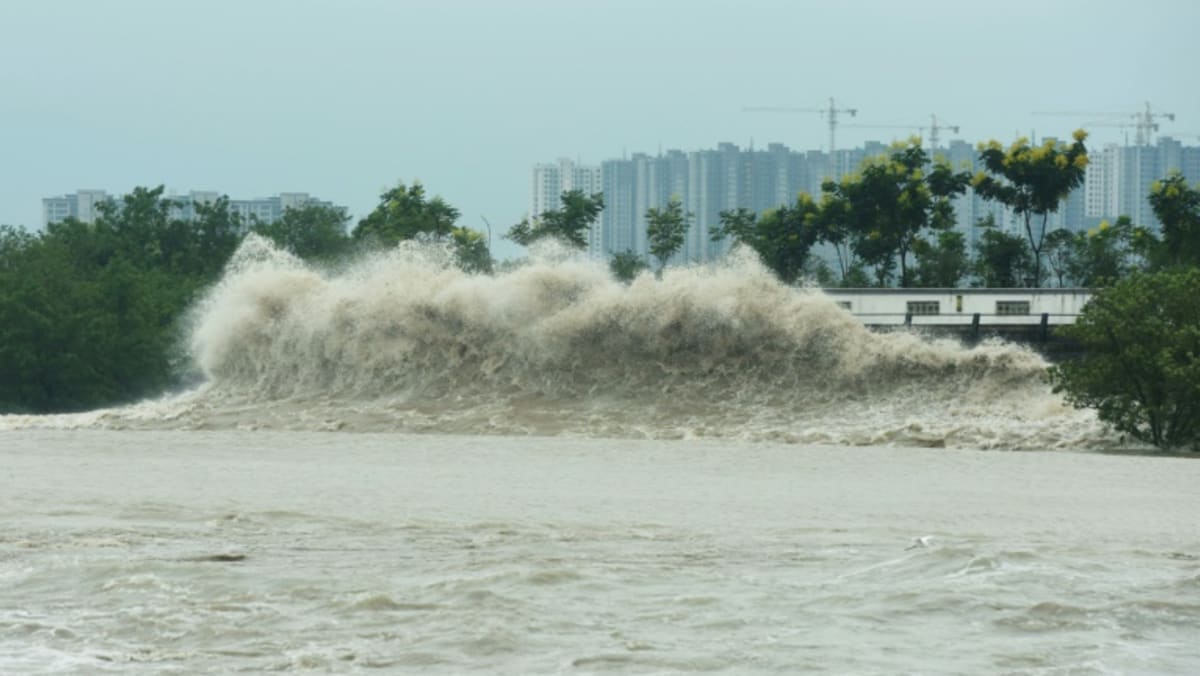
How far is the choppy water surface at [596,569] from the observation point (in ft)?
33.6

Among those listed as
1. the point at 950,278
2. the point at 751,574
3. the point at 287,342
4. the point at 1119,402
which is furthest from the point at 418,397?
the point at 950,278

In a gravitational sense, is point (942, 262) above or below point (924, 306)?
above

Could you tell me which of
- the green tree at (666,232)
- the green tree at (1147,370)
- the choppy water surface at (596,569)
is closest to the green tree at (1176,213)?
the green tree at (666,232)

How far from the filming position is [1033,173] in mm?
56500

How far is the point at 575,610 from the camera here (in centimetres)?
1130

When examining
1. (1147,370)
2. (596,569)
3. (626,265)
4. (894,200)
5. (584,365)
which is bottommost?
(596,569)

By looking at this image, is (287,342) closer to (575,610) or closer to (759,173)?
(575,610)

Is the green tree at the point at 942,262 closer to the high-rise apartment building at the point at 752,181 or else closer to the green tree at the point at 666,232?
the green tree at the point at 666,232

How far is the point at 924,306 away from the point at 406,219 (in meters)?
28.7

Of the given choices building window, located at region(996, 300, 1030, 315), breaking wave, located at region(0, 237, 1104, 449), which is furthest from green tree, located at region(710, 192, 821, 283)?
breaking wave, located at region(0, 237, 1104, 449)

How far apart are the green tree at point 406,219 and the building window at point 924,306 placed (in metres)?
24.2

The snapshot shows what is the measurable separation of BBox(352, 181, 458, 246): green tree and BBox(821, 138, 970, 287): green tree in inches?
569

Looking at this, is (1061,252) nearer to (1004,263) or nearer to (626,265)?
(1004,263)

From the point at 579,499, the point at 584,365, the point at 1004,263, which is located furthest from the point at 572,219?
the point at 579,499
